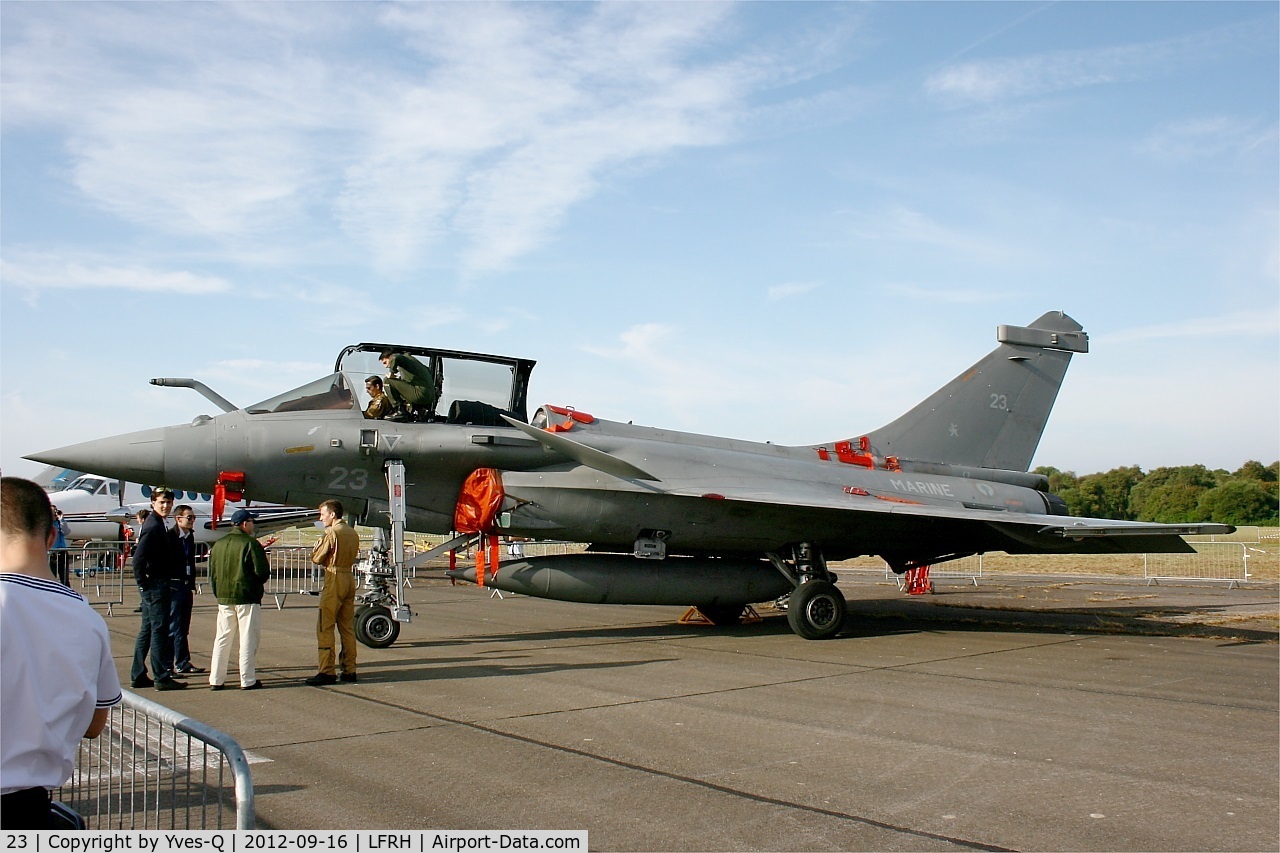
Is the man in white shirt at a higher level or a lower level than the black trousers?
higher

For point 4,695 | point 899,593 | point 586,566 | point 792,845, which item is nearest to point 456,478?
point 586,566

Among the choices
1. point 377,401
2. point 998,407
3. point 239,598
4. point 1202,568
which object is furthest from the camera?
point 1202,568

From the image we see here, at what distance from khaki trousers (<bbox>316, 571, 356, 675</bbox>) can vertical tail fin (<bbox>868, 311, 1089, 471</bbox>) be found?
8813mm

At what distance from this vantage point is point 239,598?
8.70m

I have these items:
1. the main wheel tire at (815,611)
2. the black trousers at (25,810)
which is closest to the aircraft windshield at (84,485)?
the main wheel tire at (815,611)

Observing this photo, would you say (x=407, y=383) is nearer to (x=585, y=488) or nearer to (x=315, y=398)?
A: (x=315, y=398)

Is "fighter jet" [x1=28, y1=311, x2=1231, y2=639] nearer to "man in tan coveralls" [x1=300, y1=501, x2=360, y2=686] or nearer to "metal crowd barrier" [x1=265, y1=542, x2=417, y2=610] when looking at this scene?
"man in tan coveralls" [x1=300, y1=501, x2=360, y2=686]

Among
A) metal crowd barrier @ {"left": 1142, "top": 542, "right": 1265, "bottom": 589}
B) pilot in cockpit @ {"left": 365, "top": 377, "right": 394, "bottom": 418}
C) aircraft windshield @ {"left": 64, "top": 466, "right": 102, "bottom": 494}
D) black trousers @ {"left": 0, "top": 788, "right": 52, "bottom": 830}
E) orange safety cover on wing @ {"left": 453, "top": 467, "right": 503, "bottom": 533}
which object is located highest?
pilot in cockpit @ {"left": 365, "top": 377, "right": 394, "bottom": 418}

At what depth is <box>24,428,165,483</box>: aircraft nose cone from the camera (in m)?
10.3

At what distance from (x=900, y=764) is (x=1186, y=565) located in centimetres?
2850

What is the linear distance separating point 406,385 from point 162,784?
6.75 metres

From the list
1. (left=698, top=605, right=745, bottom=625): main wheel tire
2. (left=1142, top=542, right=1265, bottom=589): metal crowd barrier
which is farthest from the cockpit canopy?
(left=1142, top=542, right=1265, bottom=589): metal crowd barrier

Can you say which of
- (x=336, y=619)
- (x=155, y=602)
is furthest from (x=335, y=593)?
(x=155, y=602)

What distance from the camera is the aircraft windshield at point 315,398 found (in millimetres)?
11312
